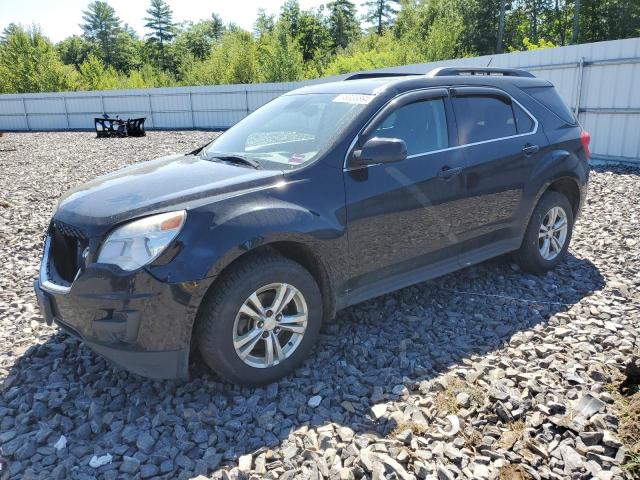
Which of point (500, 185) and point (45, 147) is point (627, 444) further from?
point (45, 147)

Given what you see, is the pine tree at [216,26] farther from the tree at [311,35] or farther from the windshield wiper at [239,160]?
the windshield wiper at [239,160]

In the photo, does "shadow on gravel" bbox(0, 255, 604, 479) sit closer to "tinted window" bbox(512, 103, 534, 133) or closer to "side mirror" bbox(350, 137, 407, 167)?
"side mirror" bbox(350, 137, 407, 167)

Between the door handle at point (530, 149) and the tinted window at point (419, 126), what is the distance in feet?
3.02

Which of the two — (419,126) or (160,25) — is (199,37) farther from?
(419,126)

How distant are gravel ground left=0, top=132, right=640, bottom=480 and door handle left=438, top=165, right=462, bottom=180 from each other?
112 cm

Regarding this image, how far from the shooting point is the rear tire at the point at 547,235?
15.6 feet

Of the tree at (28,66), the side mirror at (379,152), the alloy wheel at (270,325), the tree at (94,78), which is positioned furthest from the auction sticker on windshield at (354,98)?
the tree at (94,78)

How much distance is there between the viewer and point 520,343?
12.2ft

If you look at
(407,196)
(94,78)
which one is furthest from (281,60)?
(407,196)

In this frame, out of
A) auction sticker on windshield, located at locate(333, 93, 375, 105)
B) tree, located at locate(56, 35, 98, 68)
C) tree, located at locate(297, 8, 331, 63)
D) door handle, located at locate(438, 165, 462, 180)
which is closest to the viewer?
auction sticker on windshield, located at locate(333, 93, 375, 105)

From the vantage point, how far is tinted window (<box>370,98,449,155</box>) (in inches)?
147

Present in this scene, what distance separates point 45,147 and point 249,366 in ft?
64.3

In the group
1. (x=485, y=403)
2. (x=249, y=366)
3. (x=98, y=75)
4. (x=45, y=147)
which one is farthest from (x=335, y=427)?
(x=98, y=75)

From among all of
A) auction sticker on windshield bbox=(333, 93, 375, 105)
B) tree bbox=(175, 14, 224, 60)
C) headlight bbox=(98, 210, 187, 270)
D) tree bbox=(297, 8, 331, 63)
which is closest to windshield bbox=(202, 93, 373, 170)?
auction sticker on windshield bbox=(333, 93, 375, 105)
